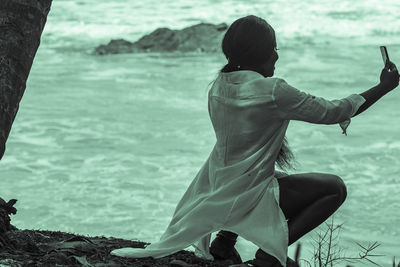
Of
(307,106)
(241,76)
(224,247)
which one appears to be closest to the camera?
(307,106)

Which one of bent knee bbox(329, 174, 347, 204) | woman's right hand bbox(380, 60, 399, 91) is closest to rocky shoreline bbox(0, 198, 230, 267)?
bent knee bbox(329, 174, 347, 204)

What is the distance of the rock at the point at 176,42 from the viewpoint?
17.2 m

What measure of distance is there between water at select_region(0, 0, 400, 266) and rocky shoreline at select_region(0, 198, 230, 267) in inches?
43.0

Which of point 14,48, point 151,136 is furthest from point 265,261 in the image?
point 151,136

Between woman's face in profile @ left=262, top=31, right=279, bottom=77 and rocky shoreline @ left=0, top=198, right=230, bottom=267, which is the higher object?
woman's face in profile @ left=262, top=31, right=279, bottom=77

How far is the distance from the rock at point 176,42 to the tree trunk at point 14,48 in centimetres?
1308

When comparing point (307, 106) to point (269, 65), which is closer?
point (307, 106)

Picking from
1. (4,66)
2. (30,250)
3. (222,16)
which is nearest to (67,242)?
(30,250)

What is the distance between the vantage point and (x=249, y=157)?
12.3 ft

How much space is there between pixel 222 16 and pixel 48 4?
17117 millimetres

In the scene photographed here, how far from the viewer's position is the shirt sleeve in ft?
11.8

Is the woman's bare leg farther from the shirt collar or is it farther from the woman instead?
the shirt collar

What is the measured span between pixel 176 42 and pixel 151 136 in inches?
247

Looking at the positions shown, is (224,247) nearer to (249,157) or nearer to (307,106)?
(249,157)
